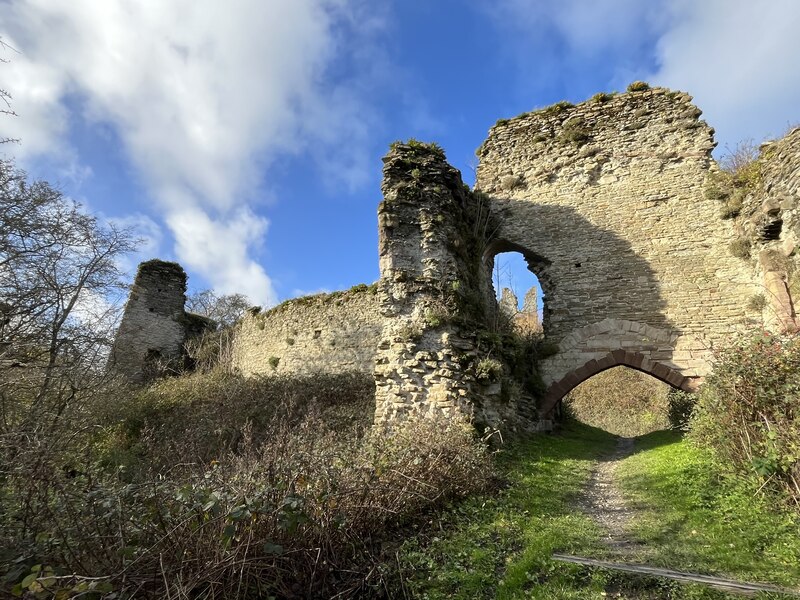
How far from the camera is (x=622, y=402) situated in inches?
858

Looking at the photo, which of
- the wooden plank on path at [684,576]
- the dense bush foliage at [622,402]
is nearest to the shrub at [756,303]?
the wooden plank on path at [684,576]

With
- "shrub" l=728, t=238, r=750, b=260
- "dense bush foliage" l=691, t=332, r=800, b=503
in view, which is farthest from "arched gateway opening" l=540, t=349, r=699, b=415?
"dense bush foliage" l=691, t=332, r=800, b=503

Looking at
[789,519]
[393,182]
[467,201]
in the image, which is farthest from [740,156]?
[789,519]

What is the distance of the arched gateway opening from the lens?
980 cm

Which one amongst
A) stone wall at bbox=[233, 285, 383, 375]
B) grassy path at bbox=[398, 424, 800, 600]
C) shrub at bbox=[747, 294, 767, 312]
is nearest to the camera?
grassy path at bbox=[398, 424, 800, 600]

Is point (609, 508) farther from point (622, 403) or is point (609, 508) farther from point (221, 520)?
point (622, 403)

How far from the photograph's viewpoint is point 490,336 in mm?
9219

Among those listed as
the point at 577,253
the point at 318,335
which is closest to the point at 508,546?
the point at 577,253

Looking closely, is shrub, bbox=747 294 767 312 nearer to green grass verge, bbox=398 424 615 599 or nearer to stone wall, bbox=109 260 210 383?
green grass verge, bbox=398 424 615 599

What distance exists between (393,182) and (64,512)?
26.9 feet

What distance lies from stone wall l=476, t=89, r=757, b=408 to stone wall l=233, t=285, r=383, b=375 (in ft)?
15.0

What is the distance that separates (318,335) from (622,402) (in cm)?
1570

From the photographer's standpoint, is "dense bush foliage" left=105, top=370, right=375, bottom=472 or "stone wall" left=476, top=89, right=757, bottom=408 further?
"dense bush foliage" left=105, top=370, right=375, bottom=472

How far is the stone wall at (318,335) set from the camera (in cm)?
1402
